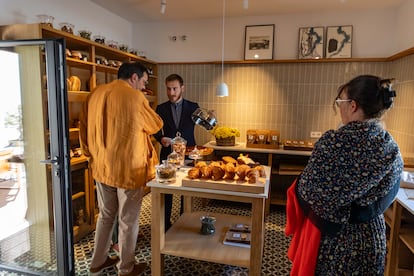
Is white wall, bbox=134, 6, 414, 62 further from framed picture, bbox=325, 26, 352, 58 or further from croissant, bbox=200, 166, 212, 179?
croissant, bbox=200, 166, 212, 179

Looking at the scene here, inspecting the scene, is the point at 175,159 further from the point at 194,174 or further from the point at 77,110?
the point at 77,110

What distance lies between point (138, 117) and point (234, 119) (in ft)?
7.21

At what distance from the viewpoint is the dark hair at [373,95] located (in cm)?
119

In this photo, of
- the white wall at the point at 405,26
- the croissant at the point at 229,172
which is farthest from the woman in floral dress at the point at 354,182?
the white wall at the point at 405,26

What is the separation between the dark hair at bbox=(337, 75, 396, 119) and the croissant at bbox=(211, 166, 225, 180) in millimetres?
893

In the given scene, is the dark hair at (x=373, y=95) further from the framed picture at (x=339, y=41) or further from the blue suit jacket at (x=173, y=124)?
the framed picture at (x=339, y=41)

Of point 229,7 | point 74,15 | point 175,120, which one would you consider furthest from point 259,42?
point 74,15

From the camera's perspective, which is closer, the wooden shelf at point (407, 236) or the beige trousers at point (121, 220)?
the wooden shelf at point (407, 236)

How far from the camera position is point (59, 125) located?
187cm

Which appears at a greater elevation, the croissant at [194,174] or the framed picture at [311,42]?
the framed picture at [311,42]

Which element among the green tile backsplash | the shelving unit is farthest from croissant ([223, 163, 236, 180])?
the green tile backsplash

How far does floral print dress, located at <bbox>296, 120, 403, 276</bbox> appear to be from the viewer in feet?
3.85

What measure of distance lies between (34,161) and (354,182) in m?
2.23

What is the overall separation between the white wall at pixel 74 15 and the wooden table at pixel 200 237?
1.88 meters
